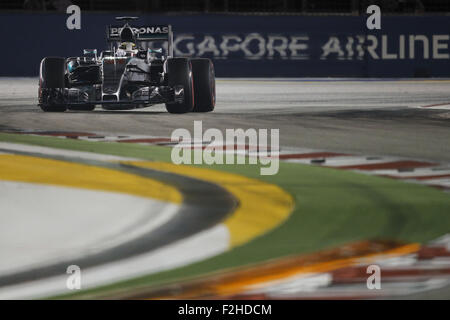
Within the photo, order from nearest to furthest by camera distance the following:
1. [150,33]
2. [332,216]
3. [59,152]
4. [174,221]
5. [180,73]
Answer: [174,221] → [332,216] → [59,152] → [180,73] → [150,33]

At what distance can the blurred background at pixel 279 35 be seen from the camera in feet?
92.4

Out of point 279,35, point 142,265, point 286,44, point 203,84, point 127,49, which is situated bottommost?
point 142,265

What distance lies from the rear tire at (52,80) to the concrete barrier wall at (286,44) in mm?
12123

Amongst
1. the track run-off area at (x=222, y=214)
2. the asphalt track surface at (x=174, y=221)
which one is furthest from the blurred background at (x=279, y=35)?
the asphalt track surface at (x=174, y=221)

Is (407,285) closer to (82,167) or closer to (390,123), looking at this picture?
(82,167)

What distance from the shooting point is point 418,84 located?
25.3 meters

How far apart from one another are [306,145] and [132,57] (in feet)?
15.1

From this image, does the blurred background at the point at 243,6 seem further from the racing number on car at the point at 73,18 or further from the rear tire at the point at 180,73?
the rear tire at the point at 180,73

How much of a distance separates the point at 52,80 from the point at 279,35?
1307cm

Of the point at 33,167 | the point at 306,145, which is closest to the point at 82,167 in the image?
the point at 33,167

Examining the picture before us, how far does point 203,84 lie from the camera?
1652cm

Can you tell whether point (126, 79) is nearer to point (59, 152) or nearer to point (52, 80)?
point (52, 80)

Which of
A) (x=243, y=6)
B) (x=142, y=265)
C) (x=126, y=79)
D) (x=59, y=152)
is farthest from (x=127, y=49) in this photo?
(x=243, y=6)

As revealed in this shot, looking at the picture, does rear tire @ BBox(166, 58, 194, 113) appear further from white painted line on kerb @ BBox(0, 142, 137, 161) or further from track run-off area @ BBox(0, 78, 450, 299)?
white painted line on kerb @ BBox(0, 142, 137, 161)
